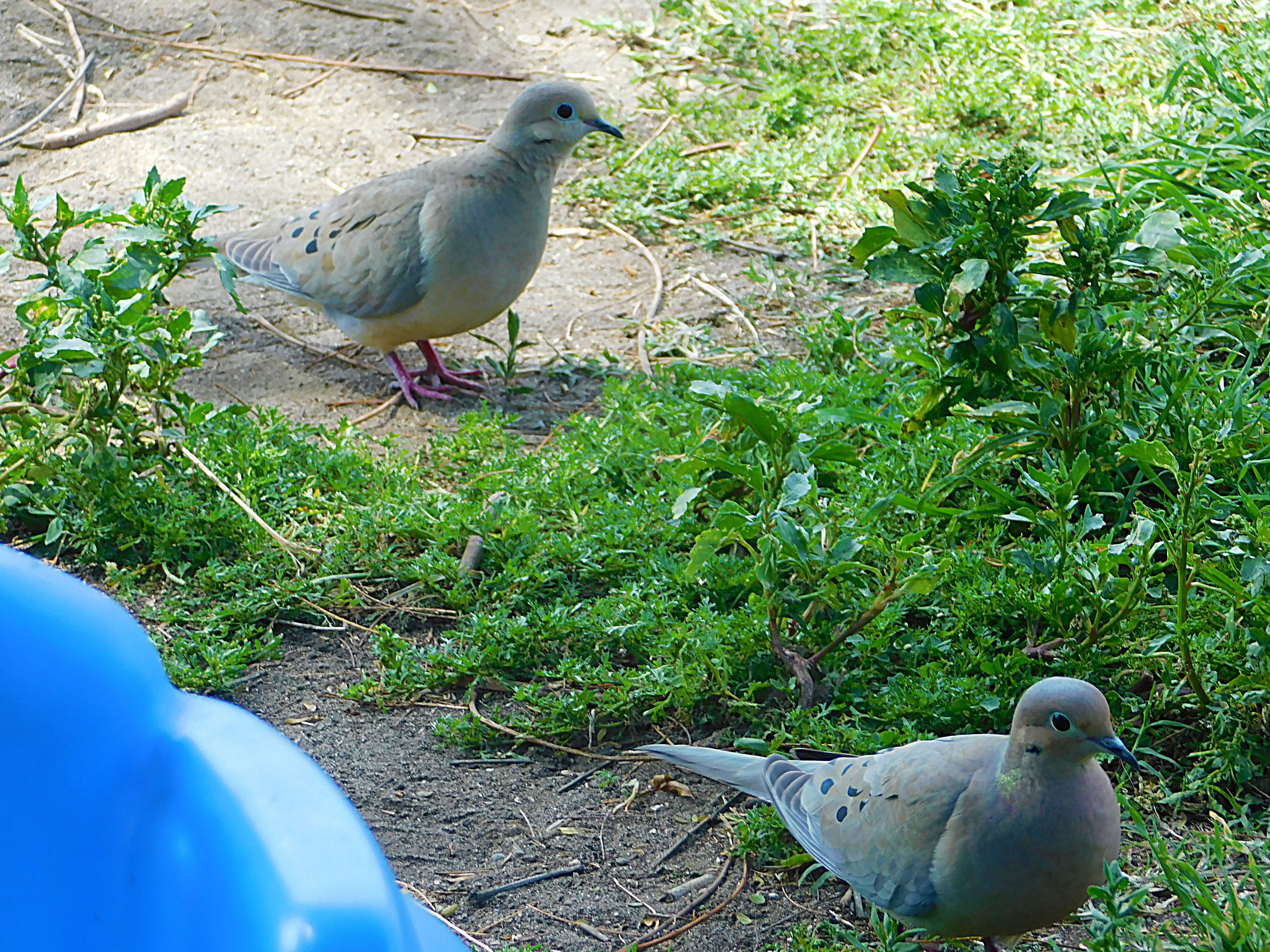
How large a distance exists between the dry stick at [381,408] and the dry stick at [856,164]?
2248 mm

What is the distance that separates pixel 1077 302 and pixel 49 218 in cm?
433

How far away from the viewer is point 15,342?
13.8 ft

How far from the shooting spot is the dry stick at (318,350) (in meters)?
4.55

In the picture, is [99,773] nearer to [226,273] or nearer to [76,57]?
[226,273]

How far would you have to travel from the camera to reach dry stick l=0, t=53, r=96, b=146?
5652 mm

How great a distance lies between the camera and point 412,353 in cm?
479

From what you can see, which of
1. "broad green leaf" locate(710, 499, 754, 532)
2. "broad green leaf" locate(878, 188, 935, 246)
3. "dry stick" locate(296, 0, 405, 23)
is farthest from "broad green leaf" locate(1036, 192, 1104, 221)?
"dry stick" locate(296, 0, 405, 23)

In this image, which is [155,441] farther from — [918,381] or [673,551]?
[918,381]

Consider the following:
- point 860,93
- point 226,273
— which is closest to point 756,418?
point 226,273

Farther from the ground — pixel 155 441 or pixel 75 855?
pixel 75 855

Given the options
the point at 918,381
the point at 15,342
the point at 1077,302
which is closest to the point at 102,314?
the point at 15,342

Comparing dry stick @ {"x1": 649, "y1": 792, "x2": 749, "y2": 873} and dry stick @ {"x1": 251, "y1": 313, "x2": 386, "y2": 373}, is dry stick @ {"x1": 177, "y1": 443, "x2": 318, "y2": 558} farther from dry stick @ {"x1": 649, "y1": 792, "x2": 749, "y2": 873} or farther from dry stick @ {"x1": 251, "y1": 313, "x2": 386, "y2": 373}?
dry stick @ {"x1": 649, "y1": 792, "x2": 749, "y2": 873}

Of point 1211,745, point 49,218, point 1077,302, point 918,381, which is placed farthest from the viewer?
point 49,218

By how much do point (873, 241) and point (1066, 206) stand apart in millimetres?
429
